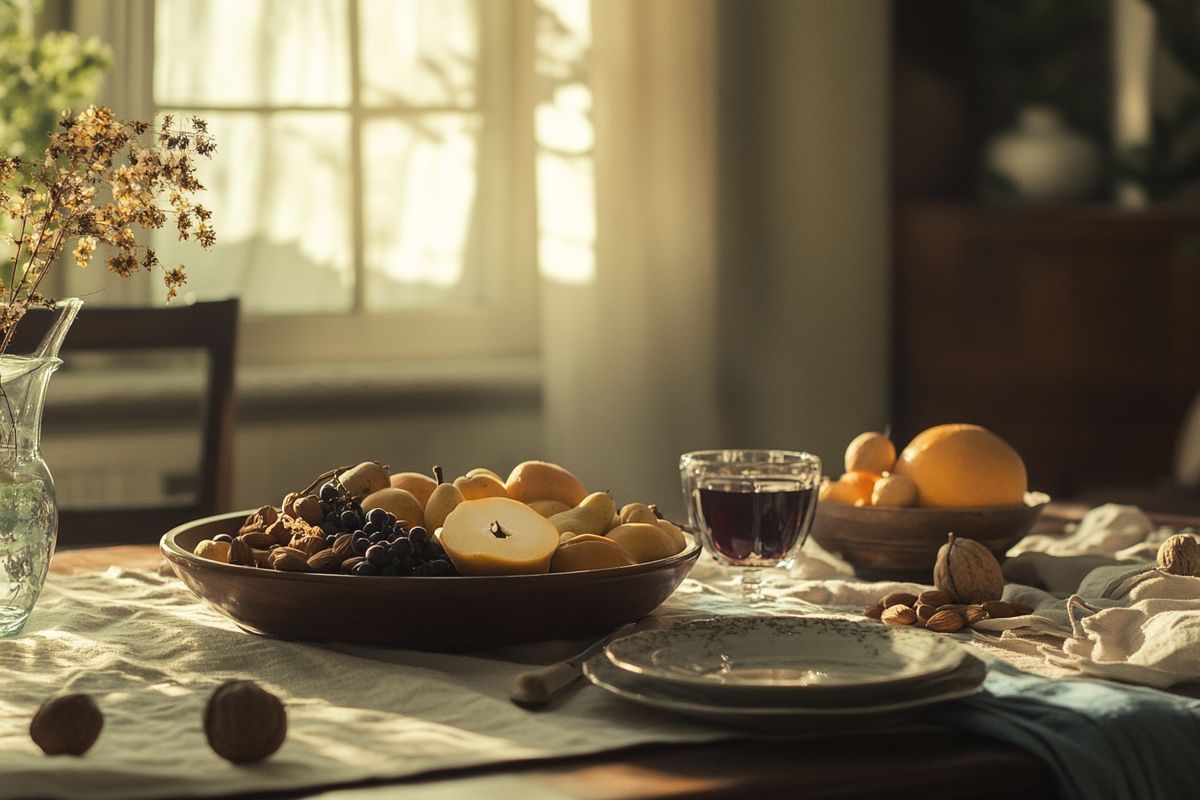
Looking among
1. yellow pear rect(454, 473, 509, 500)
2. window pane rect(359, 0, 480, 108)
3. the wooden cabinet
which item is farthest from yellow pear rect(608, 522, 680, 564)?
the wooden cabinet

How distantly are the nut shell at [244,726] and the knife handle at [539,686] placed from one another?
0.48ft

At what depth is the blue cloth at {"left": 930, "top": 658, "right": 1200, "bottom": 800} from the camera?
0.75 m

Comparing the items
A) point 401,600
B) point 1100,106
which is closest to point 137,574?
point 401,600

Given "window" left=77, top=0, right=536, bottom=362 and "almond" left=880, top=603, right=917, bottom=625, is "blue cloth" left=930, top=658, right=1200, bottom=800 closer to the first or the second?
"almond" left=880, top=603, right=917, bottom=625

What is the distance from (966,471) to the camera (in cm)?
121

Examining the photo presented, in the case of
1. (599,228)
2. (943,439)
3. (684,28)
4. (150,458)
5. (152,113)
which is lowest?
(150,458)

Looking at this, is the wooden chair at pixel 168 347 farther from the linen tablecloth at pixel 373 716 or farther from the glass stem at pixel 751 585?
the glass stem at pixel 751 585

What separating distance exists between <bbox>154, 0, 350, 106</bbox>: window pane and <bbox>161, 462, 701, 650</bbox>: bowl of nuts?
1950 mm

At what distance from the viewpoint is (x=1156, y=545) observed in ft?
4.28

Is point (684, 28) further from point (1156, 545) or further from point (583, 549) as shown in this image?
point (583, 549)

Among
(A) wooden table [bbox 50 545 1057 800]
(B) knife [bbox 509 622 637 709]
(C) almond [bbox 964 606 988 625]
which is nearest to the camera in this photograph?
(A) wooden table [bbox 50 545 1057 800]

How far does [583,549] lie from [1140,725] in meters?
0.35

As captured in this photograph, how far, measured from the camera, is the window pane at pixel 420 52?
9.51ft

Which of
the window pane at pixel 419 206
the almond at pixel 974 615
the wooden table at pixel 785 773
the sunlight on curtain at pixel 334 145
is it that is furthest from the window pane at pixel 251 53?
the wooden table at pixel 785 773
